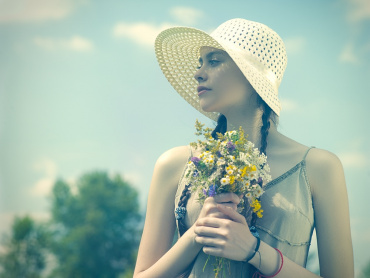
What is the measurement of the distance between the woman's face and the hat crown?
13 centimetres

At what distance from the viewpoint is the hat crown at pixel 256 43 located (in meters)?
3.44

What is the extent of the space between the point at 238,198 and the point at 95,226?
3225 centimetres

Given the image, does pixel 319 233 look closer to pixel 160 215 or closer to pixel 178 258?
pixel 178 258

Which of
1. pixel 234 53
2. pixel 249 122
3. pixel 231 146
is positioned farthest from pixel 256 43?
pixel 231 146

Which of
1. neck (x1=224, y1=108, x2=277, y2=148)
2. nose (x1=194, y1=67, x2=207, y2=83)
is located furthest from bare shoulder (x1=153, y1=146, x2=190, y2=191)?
nose (x1=194, y1=67, x2=207, y2=83)

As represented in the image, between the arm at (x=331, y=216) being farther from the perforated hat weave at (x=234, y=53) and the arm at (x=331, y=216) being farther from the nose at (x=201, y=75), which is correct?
the nose at (x=201, y=75)

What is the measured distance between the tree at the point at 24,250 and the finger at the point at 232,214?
95.0ft

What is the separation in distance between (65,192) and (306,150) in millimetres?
33816

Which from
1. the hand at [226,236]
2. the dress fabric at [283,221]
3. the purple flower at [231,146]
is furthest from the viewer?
the dress fabric at [283,221]

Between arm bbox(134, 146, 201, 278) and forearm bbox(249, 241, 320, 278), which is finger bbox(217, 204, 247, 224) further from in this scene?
arm bbox(134, 146, 201, 278)

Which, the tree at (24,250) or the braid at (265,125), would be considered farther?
the tree at (24,250)

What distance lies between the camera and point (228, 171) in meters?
2.73

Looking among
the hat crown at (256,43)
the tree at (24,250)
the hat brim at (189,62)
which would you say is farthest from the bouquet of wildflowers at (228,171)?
the tree at (24,250)

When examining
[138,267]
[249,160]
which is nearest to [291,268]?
[249,160]
